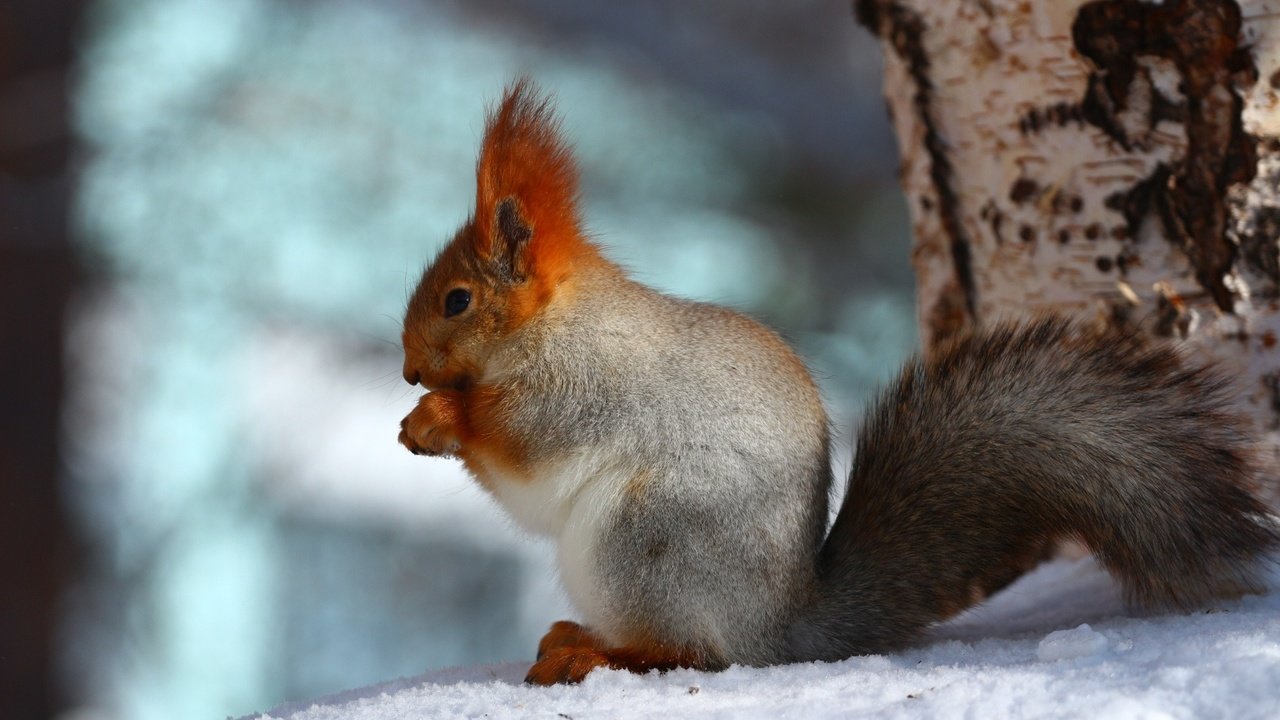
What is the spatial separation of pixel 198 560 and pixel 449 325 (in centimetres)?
157

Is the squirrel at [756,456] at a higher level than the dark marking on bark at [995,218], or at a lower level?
lower

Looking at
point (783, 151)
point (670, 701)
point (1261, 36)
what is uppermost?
point (783, 151)

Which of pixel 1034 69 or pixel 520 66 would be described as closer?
pixel 1034 69

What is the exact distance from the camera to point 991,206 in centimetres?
139

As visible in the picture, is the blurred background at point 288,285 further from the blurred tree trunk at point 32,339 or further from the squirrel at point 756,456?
the squirrel at point 756,456

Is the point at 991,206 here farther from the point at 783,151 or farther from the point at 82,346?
the point at 82,346

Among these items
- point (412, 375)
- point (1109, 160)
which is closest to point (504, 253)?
point (412, 375)

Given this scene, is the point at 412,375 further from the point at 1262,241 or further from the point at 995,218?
the point at 1262,241

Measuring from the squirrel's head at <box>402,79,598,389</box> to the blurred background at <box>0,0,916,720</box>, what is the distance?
4.05 ft

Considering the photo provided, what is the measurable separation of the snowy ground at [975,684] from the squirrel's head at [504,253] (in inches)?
11.0

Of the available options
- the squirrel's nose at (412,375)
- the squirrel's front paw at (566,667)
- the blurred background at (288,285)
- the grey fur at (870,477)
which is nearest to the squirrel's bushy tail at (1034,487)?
the grey fur at (870,477)

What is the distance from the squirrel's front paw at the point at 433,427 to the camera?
107 centimetres

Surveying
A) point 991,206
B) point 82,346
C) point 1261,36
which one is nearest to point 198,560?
point 82,346

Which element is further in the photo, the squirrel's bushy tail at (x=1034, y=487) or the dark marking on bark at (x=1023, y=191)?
the dark marking on bark at (x=1023, y=191)
